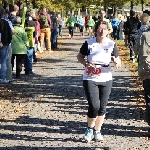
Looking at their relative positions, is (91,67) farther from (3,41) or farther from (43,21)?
(43,21)

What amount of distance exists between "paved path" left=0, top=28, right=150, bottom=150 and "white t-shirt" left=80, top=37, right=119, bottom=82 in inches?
39.3

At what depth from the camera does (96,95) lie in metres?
7.42

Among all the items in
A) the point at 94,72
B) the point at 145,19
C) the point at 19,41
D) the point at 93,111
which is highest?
the point at 145,19

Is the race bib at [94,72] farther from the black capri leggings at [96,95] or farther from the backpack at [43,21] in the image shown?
the backpack at [43,21]

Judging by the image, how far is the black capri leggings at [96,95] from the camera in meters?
7.36

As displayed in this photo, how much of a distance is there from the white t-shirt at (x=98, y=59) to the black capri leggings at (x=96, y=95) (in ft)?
0.26

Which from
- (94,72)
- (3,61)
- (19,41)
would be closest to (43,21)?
(19,41)

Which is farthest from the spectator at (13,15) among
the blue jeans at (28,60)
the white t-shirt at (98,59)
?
the white t-shirt at (98,59)

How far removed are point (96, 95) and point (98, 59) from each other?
53cm

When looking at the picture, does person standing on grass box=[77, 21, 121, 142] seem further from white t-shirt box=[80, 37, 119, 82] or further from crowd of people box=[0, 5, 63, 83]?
crowd of people box=[0, 5, 63, 83]

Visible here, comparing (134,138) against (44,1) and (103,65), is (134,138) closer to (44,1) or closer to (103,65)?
(103,65)

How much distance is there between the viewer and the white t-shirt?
734 cm

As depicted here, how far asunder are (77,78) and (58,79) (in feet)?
1.91

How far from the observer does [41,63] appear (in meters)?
19.0
